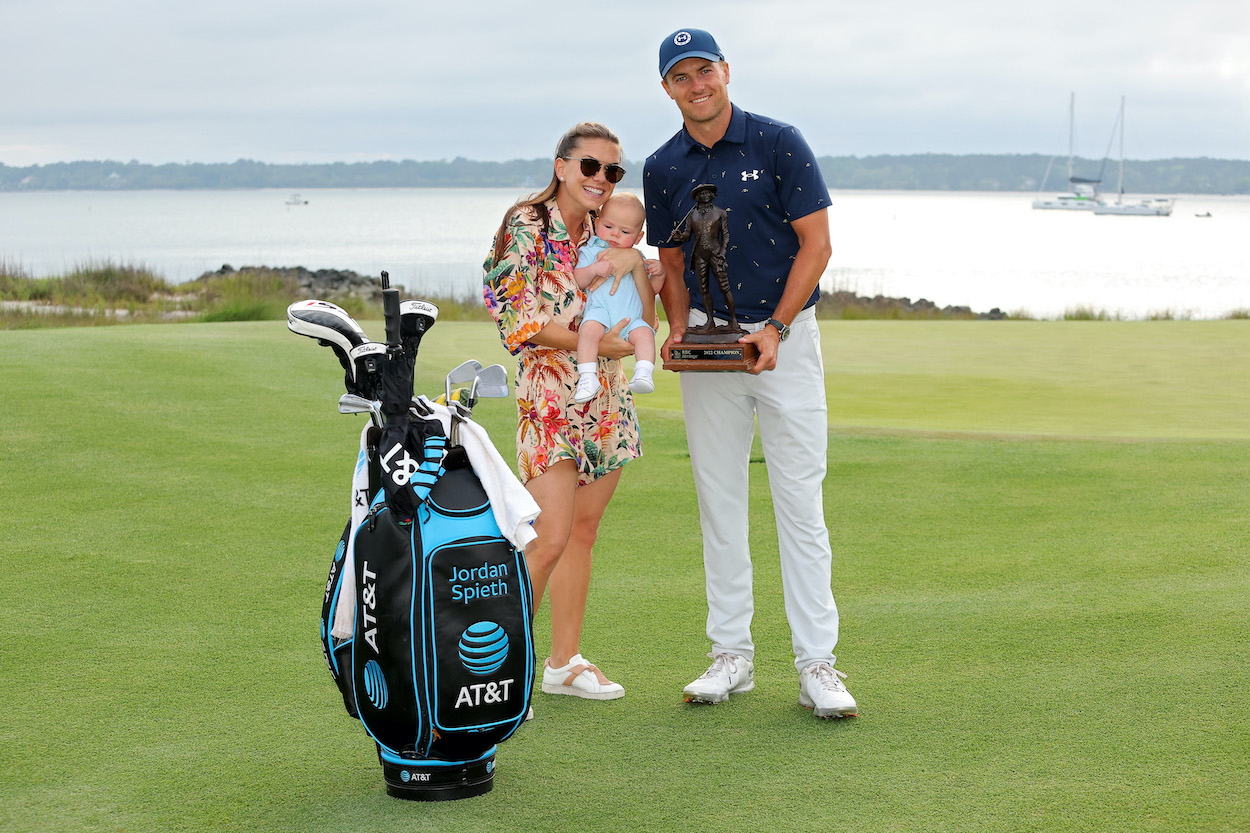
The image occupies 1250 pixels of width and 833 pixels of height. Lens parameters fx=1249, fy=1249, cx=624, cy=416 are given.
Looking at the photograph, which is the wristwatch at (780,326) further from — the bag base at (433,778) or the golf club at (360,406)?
the bag base at (433,778)

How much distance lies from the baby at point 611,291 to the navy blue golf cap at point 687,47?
15.6 inches

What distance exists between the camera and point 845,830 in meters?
2.72

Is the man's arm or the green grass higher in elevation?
the man's arm

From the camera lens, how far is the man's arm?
11.4ft

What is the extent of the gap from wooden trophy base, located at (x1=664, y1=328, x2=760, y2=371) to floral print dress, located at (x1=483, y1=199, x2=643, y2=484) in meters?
0.23

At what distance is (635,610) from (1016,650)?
4.28 ft

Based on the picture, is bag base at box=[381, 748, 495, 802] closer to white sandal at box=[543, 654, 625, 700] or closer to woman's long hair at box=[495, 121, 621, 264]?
white sandal at box=[543, 654, 625, 700]

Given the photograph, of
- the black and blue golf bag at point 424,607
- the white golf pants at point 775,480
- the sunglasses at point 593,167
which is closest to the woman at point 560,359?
the sunglasses at point 593,167

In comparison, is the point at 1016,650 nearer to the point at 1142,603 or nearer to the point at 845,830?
the point at 1142,603

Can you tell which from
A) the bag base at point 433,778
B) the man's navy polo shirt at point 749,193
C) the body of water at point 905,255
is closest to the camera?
the bag base at point 433,778

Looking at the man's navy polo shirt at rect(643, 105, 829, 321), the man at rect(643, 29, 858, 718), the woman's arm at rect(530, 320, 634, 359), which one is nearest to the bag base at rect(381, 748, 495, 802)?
the man at rect(643, 29, 858, 718)

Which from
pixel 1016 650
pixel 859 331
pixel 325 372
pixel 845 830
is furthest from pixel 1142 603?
pixel 859 331

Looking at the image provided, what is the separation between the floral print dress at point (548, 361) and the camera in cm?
352

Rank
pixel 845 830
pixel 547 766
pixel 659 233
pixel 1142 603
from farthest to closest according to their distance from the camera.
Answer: pixel 1142 603 < pixel 659 233 < pixel 547 766 < pixel 845 830
